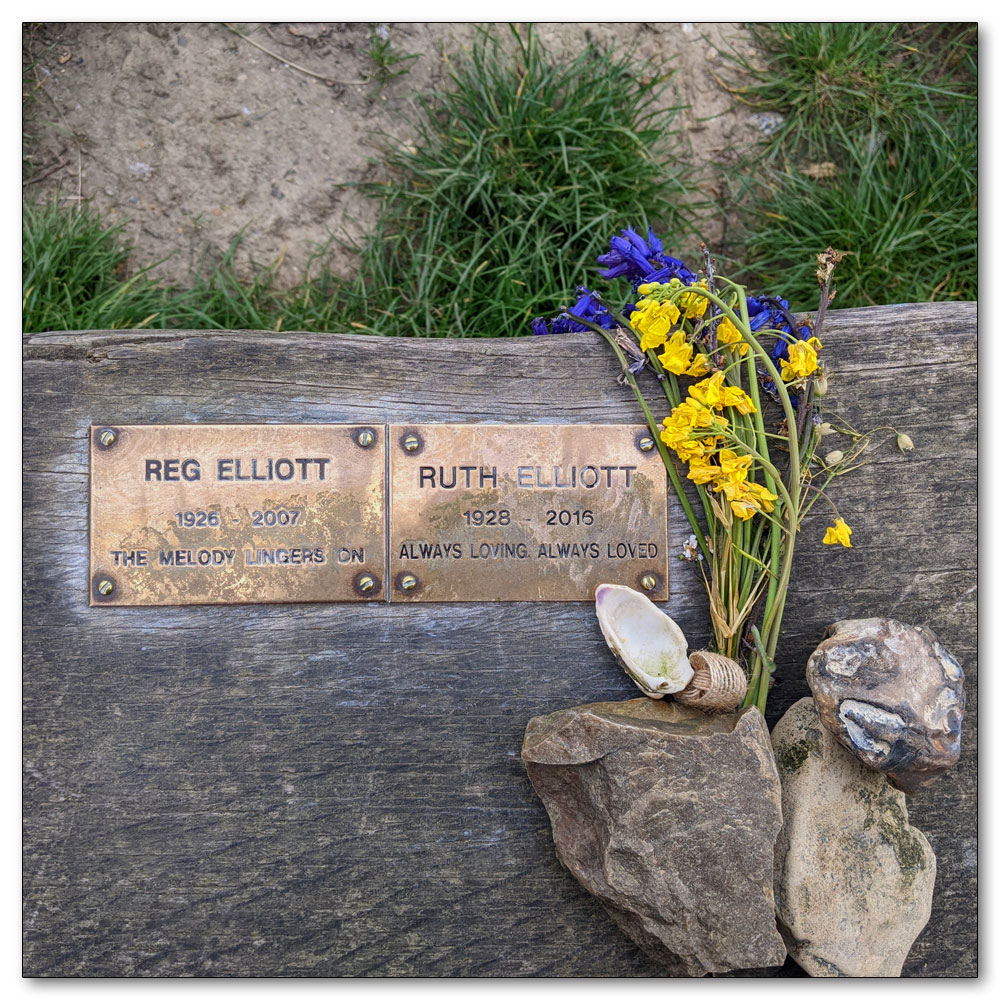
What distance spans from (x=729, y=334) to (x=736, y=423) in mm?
204

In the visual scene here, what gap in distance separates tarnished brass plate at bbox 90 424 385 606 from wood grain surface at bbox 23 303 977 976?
50mm

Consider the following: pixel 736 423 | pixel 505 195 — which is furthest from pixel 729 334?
pixel 505 195

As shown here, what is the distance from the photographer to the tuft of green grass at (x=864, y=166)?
8.50 ft

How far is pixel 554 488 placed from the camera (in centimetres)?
188

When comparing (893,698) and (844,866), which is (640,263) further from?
(844,866)

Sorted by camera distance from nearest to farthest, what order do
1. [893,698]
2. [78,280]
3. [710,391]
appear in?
[893,698], [710,391], [78,280]

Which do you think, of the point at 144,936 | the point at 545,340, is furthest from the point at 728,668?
the point at 144,936

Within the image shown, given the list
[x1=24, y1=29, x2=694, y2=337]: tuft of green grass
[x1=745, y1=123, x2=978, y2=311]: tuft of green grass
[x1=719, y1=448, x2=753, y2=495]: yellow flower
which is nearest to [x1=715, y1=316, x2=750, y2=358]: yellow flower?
[x1=719, y1=448, x2=753, y2=495]: yellow flower

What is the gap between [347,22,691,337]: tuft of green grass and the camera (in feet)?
8.27

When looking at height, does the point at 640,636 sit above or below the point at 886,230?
below

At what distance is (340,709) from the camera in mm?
1854

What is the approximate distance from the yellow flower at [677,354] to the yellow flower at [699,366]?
1cm

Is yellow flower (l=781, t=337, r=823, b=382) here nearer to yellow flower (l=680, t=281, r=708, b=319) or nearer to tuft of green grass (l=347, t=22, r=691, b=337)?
yellow flower (l=680, t=281, r=708, b=319)

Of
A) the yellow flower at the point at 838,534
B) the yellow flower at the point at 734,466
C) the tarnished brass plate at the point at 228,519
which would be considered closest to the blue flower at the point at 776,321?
the yellow flower at the point at 734,466
